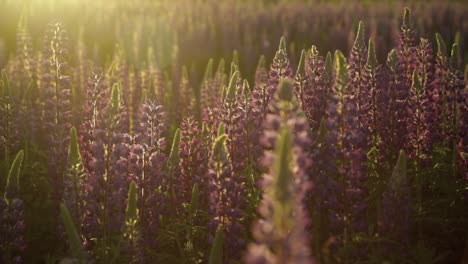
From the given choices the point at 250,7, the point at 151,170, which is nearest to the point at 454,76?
the point at 151,170

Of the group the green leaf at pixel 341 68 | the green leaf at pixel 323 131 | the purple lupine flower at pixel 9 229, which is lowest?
the purple lupine flower at pixel 9 229

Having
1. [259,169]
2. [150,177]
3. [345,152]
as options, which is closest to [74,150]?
[150,177]

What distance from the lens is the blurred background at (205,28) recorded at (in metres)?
17.8

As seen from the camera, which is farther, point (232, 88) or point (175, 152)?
point (175, 152)

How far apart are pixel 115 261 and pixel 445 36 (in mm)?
16333

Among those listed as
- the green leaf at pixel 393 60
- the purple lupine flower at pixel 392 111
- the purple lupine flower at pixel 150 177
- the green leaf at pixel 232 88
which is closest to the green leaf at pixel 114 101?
the purple lupine flower at pixel 150 177

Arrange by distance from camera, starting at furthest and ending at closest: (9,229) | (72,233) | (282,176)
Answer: (9,229) → (72,233) → (282,176)

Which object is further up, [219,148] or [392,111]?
[392,111]

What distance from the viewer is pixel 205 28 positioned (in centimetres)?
2144

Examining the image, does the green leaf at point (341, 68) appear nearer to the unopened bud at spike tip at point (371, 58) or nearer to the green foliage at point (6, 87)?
the unopened bud at spike tip at point (371, 58)

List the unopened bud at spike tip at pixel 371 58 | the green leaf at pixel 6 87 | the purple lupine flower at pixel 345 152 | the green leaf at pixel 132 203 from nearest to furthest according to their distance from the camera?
the green leaf at pixel 132 203, the purple lupine flower at pixel 345 152, the unopened bud at spike tip at pixel 371 58, the green leaf at pixel 6 87

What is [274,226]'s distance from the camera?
130 inches

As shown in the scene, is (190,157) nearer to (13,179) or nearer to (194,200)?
(194,200)

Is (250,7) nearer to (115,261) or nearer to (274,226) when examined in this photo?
(115,261)
